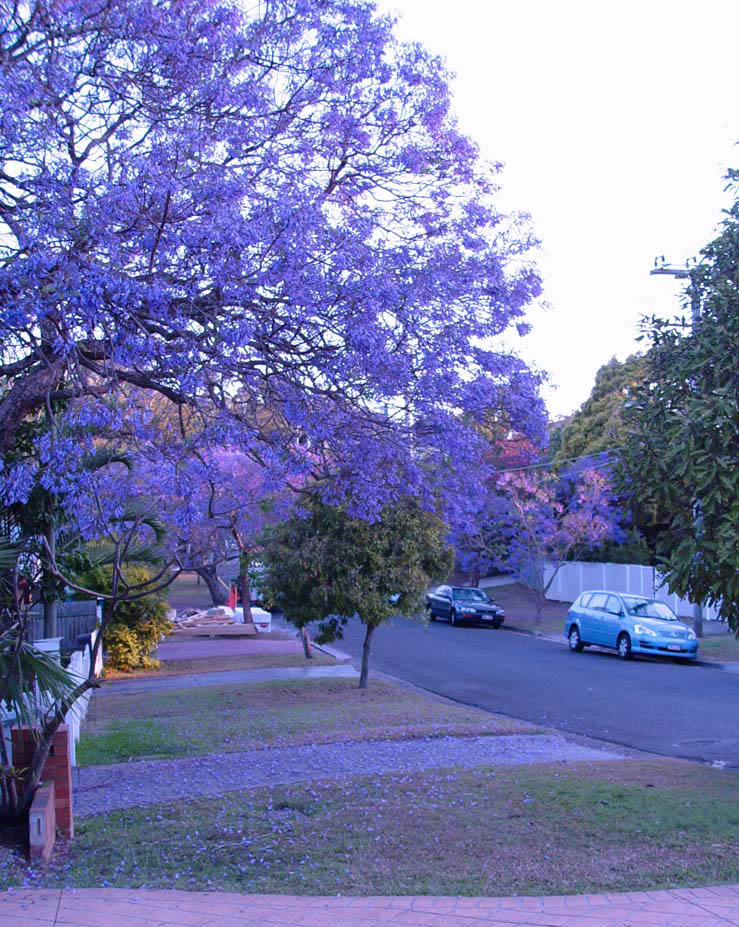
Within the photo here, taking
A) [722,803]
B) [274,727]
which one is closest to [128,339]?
[722,803]

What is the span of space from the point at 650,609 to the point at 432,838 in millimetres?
17675

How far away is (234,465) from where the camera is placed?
54.2ft

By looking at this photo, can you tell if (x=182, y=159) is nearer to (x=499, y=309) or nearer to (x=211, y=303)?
(x=211, y=303)

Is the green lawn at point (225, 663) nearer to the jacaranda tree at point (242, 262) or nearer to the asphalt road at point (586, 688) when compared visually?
the asphalt road at point (586, 688)

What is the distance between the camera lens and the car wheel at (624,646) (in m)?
22.8

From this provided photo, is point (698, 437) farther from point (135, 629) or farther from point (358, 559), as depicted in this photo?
point (135, 629)

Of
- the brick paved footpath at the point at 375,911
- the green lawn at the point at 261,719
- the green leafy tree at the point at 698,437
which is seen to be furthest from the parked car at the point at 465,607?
the brick paved footpath at the point at 375,911

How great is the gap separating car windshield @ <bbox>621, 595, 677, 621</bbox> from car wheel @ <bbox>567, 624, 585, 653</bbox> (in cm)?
178

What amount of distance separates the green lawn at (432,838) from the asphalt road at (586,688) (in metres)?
3.40

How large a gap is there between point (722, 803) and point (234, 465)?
408 inches

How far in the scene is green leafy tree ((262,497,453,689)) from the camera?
15.3 meters

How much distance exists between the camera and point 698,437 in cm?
743

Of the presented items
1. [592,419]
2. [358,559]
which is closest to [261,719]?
[358,559]

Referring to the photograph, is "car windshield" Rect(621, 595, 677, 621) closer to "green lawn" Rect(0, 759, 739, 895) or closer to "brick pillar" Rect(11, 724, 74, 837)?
"green lawn" Rect(0, 759, 739, 895)
